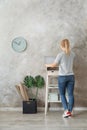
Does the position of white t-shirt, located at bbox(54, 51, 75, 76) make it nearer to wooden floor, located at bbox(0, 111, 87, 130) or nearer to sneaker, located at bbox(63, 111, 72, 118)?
sneaker, located at bbox(63, 111, 72, 118)

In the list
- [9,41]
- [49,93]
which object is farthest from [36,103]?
[9,41]

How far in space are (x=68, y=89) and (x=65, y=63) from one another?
1.83 feet

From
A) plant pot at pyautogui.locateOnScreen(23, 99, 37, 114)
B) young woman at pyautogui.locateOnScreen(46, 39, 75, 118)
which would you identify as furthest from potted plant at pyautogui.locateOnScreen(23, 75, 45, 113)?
young woman at pyautogui.locateOnScreen(46, 39, 75, 118)

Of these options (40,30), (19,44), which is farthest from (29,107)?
(40,30)

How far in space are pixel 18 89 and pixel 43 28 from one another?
4.70 feet

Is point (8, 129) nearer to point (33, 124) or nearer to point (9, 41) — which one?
point (33, 124)

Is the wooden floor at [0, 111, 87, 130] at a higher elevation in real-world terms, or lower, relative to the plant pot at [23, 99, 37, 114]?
lower

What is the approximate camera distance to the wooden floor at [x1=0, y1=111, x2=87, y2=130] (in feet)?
16.8

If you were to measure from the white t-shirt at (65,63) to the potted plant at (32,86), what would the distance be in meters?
0.69

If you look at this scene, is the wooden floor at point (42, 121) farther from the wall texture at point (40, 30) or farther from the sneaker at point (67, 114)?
the wall texture at point (40, 30)

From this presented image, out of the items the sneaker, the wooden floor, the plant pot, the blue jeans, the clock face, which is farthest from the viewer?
the clock face

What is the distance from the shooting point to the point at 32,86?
21.6 ft

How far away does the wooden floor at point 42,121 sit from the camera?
5.13m

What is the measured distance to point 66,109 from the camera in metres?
6.05
